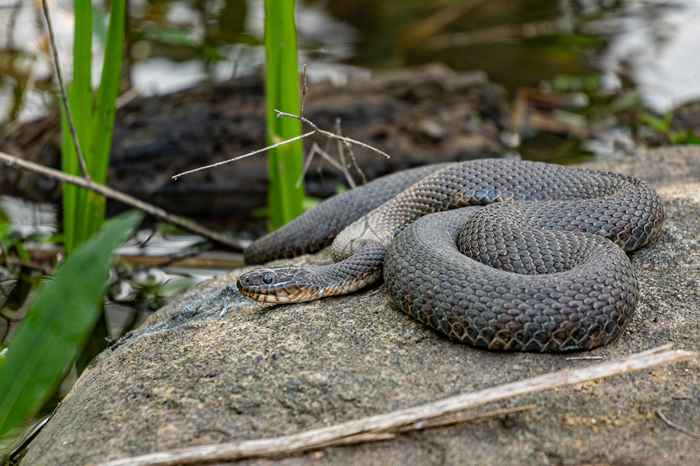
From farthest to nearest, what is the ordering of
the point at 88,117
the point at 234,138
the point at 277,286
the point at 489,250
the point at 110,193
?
1. the point at 234,138
2. the point at 88,117
3. the point at 110,193
4. the point at 277,286
5. the point at 489,250

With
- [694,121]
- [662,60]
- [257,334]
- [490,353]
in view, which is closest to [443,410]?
[490,353]

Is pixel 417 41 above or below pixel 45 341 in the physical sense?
above

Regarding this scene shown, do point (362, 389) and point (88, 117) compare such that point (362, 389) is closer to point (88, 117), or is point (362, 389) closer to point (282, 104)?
point (282, 104)

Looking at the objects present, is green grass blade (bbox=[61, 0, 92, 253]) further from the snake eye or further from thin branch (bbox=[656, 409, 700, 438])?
thin branch (bbox=[656, 409, 700, 438])

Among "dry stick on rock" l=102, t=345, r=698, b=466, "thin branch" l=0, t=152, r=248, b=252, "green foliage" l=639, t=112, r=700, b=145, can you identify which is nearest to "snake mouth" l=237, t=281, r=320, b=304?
"dry stick on rock" l=102, t=345, r=698, b=466

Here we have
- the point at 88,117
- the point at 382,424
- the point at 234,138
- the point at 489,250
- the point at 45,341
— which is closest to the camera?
the point at 382,424

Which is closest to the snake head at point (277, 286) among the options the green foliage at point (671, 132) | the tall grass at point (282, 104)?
the tall grass at point (282, 104)

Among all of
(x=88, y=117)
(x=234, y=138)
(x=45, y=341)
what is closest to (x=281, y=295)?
(x=45, y=341)
